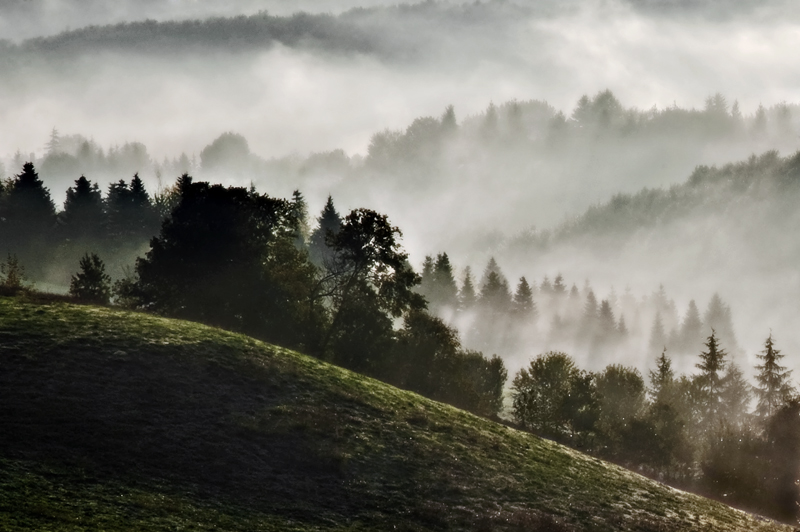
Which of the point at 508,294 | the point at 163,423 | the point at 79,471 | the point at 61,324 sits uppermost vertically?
the point at 508,294

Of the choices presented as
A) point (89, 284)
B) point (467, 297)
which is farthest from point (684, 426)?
point (467, 297)

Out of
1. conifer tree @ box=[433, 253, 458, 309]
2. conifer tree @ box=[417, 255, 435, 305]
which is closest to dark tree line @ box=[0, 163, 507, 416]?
→ conifer tree @ box=[433, 253, 458, 309]

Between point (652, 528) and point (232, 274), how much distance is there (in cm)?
4664

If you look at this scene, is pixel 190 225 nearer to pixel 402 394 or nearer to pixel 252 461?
pixel 402 394

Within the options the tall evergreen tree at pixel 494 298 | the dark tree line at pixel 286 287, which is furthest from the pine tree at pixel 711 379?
the tall evergreen tree at pixel 494 298

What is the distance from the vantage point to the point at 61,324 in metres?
44.0

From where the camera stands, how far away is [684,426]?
298ft

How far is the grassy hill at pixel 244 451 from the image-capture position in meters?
27.2

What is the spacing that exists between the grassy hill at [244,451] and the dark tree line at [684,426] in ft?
64.2

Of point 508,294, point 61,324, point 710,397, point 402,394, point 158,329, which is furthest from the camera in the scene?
point 508,294

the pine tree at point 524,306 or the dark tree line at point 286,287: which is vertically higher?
the pine tree at point 524,306

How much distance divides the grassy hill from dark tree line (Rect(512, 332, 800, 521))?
19576mm

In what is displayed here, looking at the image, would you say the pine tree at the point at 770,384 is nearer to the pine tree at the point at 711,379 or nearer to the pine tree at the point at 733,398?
the pine tree at the point at 711,379

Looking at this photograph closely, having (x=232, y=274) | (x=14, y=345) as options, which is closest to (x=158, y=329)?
(x=14, y=345)
